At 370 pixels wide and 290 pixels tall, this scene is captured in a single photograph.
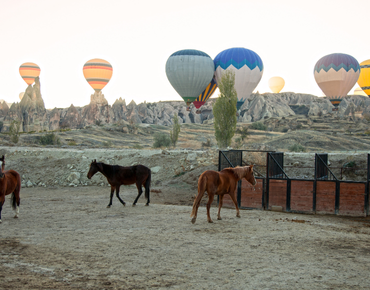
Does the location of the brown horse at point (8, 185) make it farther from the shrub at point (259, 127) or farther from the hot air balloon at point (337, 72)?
the shrub at point (259, 127)

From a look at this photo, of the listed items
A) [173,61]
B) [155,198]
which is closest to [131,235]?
[155,198]

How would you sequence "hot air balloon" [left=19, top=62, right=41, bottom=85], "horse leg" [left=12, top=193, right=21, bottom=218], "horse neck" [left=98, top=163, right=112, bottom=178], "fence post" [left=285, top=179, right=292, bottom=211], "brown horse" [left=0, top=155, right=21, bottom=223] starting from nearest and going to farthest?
1. "brown horse" [left=0, top=155, right=21, bottom=223]
2. "horse leg" [left=12, top=193, right=21, bottom=218]
3. "horse neck" [left=98, top=163, right=112, bottom=178]
4. "fence post" [left=285, top=179, right=292, bottom=211]
5. "hot air balloon" [left=19, top=62, right=41, bottom=85]

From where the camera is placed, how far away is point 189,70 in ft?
205

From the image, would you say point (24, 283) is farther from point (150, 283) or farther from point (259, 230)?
point (259, 230)

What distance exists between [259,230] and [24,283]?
24.0 ft

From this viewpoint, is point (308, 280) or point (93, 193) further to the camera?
point (93, 193)

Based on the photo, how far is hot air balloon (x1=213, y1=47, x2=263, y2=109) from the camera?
6406 centimetres

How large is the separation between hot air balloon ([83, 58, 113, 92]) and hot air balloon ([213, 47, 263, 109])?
216 ft

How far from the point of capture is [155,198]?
21922 millimetres

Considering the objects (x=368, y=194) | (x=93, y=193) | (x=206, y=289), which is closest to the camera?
(x=206, y=289)

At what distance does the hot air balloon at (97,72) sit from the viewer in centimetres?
12238

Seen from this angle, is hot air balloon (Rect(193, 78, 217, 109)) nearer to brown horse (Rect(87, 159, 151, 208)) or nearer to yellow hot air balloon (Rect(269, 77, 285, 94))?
brown horse (Rect(87, 159, 151, 208))

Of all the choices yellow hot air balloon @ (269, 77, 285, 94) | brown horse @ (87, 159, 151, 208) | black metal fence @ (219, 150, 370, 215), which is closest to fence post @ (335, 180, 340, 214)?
black metal fence @ (219, 150, 370, 215)

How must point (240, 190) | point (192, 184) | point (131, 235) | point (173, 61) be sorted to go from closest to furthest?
1. point (131, 235)
2. point (240, 190)
3. point (192, 184)
4. point (173, 61)
